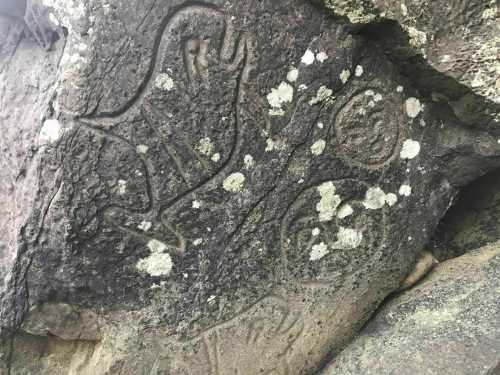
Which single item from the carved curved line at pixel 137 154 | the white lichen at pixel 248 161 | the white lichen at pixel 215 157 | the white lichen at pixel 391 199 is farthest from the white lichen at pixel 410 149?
the carved curved line at pixel 137 154

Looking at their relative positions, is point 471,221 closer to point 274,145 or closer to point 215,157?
point 274,145

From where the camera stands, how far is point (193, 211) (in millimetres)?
1517

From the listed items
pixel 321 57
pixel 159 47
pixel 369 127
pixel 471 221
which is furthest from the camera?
pixel 471 221

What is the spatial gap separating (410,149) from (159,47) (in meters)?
0.88

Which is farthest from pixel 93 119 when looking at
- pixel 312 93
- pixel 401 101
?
pixel 401 101

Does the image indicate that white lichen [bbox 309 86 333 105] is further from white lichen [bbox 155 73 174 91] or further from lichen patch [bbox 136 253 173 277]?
lichen patch [bbox 136 253 173 277]

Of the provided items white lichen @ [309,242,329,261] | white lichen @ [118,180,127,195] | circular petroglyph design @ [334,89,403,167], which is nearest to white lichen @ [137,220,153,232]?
white lichen @ [118,180,127,195]

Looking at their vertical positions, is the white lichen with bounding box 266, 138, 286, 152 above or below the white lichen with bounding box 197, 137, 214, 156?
above

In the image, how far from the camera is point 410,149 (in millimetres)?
1647

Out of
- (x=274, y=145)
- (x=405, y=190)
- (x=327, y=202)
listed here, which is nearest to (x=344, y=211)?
(x=327, y=202)

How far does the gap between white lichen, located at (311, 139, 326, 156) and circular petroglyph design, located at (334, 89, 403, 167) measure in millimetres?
55

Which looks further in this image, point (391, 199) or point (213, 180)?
point (391, 199)

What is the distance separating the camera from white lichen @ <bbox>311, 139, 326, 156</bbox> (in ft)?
5.12

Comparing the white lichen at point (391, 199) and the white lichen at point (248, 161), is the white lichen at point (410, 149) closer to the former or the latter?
the white lichen at point (391, 199)
